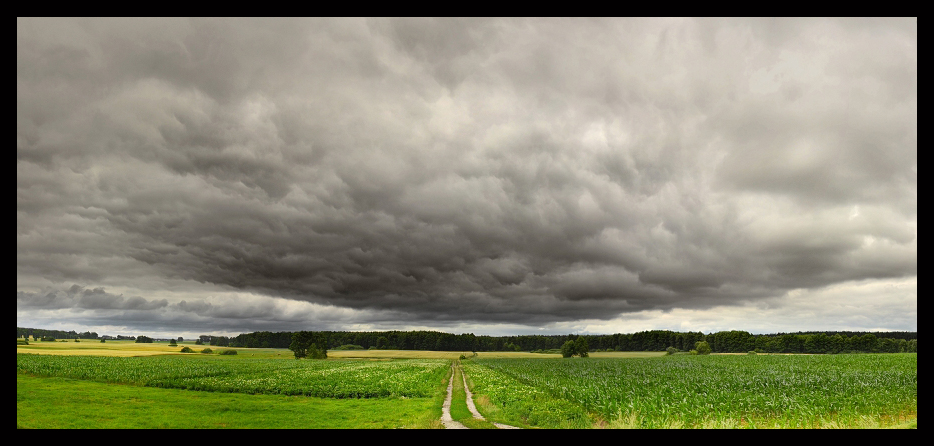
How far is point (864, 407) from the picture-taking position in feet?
93.4

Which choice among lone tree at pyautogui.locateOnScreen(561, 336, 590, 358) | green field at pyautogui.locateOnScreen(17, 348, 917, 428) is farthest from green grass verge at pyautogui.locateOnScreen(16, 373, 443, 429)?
lone tree at pyautogui.locateOnScreen(561, 336, 590, 358)

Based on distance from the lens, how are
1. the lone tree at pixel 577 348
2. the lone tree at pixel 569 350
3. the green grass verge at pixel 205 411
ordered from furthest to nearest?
the lone tree at pixel 569 350
the lone tree at pixel 577 348
the green grass verge at pixel 205 411

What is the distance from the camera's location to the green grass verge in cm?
2256

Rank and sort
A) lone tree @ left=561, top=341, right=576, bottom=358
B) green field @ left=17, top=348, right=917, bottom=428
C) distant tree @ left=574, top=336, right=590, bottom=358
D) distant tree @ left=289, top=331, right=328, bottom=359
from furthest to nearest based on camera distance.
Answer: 1. distant tree @ left=289, top=331, right=328, bottom=359
2. lone tree @ left=561, top=341, right=576, bottom=358
3. distant tree @ left=574, top=336, right=590, bottom=358
4. green field @ left=17, top=348, right=917, bottom=428

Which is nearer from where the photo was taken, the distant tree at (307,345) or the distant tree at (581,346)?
the distant tree at (581,346)

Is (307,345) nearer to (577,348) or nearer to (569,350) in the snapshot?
(569,350)

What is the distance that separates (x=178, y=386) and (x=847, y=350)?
207 meters

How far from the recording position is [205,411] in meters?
28.1

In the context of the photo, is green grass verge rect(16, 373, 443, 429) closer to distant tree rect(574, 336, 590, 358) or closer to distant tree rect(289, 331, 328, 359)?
distant tree rect(289, 331, 328, 359)

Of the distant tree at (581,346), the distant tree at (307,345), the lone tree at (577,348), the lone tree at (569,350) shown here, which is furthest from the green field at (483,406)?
the distant tree at (307,345)

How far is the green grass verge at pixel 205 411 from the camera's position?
22562 millimetres

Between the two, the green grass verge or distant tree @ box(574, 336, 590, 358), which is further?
distant tree @ box(574, 336, 590, 358)

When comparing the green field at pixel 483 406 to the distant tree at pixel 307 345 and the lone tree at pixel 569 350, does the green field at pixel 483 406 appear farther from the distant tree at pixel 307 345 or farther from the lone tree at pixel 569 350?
the distant tree at pixel 307 345

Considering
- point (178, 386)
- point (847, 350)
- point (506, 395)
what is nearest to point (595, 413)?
point (506, 395)
